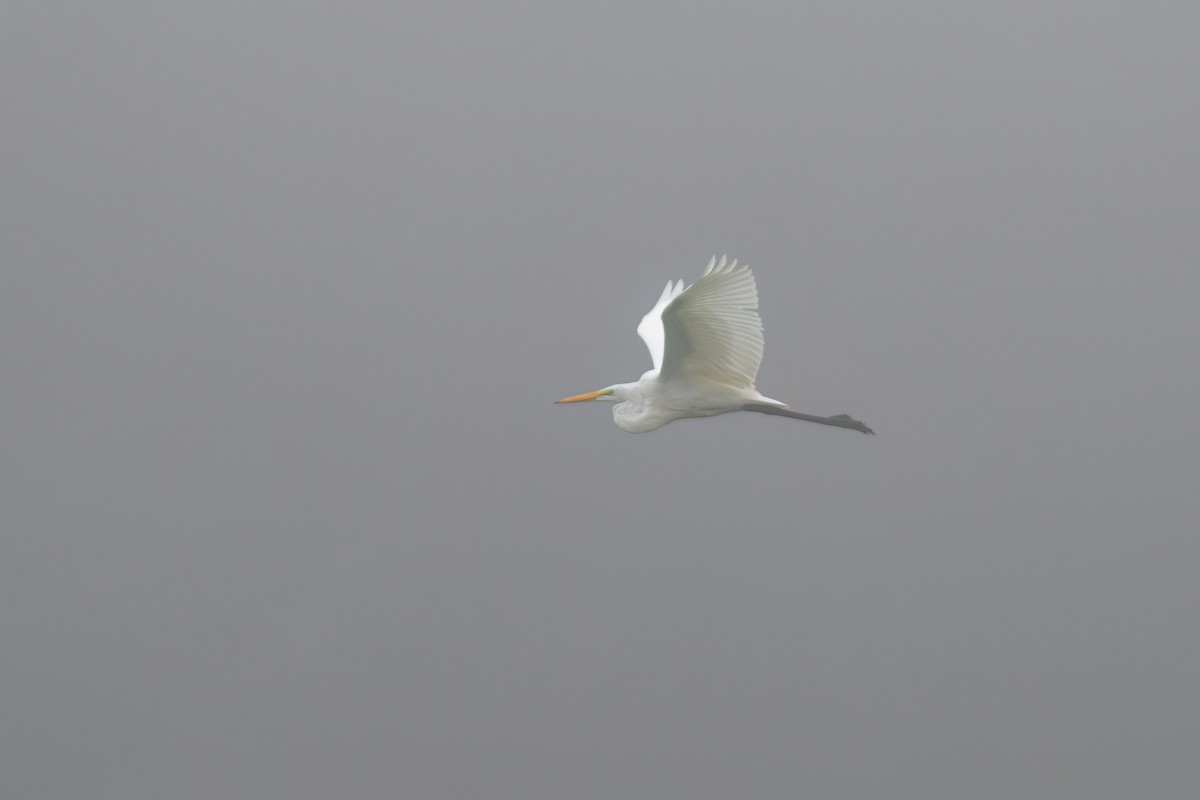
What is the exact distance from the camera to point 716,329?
3.20 m

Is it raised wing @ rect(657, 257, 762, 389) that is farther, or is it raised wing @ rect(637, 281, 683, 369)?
raised wing @ rect(637, 281, 683, 369)

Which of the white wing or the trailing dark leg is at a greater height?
the white wing

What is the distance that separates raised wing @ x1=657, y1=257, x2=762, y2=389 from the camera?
310cm

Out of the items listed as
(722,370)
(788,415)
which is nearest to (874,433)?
(788,415)

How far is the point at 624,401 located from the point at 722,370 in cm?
28

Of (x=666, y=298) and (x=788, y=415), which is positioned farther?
(x=666, y=298)

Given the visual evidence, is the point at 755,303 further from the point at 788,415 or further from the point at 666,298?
the point at 666,298

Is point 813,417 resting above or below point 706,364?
below

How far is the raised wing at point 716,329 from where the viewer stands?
310 cm

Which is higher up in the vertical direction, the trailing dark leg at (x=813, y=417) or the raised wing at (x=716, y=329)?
the raised wing at (x=716, y=329)

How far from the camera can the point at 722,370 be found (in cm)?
331

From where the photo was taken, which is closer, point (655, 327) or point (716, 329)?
point (716, 329)

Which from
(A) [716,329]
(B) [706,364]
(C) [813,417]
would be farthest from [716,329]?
(C) [813,417]

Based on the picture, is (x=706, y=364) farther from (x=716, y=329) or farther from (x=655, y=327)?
(x=655, y=327)
